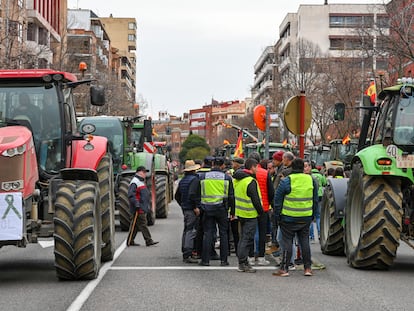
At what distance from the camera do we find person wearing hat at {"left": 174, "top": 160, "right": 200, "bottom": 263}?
51.2 feet

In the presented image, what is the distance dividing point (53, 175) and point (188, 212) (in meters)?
3.21

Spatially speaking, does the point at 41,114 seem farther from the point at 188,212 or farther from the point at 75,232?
the point at 188,212

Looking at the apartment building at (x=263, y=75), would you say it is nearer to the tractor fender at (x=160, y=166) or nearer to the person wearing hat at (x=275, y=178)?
the tractor fender at (x=160, y=166)

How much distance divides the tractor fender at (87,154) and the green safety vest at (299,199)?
2908 mm

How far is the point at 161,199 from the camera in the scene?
2755 centimetres

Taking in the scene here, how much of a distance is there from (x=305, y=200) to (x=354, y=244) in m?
1.34

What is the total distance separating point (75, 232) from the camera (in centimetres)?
1201

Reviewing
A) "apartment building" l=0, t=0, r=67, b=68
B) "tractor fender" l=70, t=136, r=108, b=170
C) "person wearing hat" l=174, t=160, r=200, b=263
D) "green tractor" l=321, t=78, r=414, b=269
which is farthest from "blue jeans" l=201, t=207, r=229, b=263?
"apartment building" l=0, t=0, r=67, b=68

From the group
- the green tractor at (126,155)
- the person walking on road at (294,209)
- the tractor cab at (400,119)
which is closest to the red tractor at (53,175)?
the person walking on road at (294,209)

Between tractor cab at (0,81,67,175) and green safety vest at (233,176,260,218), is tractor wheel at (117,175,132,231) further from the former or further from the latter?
tractor cab at (0,81,67,175)

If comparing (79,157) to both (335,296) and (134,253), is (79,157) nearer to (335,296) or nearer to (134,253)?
(134,253)

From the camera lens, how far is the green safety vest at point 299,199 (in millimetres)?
13648

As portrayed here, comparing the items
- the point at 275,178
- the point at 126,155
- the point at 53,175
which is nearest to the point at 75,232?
the point at 53,175

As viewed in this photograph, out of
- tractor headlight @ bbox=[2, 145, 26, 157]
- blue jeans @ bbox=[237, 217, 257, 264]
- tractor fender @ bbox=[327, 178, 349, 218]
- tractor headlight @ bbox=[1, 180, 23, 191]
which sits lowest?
blue jeans @ bbox=[237, 217, 257, 264]
